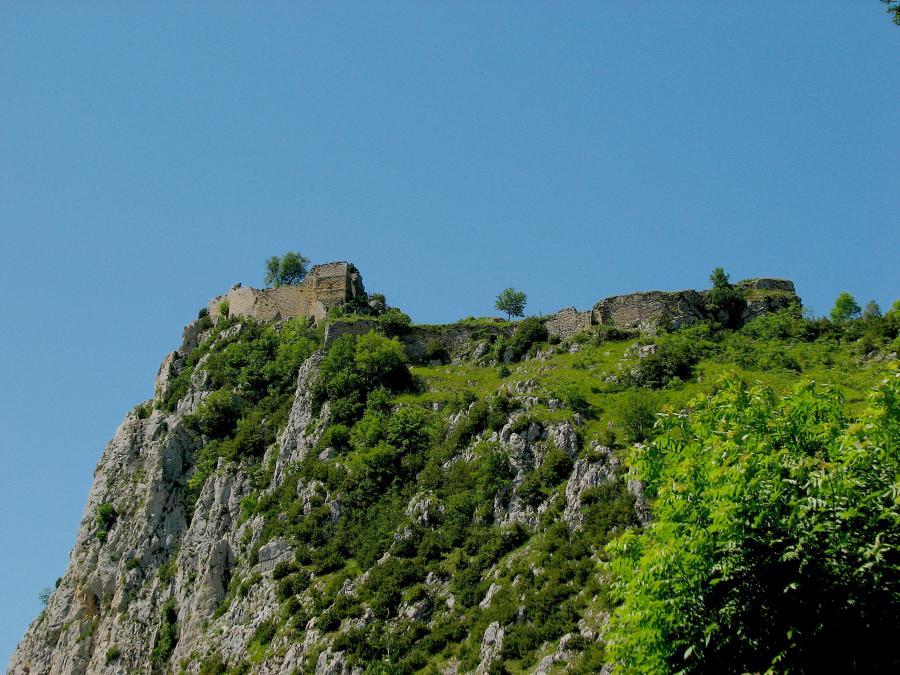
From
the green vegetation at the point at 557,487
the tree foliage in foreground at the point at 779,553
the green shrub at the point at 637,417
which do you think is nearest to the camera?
the tree foliage in foreground at the point at 779,553

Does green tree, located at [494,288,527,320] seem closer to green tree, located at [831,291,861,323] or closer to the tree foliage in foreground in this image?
green tree, located at [831,291,861,323]

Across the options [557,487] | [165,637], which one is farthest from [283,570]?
[557,487]

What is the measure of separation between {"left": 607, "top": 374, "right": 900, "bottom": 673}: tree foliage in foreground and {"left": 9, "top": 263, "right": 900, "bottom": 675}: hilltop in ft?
0.19

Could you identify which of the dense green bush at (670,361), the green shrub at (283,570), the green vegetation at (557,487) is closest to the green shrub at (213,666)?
the green vegetation at (557,487)

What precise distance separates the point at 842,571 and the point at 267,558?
38635mm

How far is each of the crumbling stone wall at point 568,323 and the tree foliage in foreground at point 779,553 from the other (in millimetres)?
48124

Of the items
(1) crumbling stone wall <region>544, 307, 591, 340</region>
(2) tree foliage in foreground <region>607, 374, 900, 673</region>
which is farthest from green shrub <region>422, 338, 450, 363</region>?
(2) tree foliage in foreground <region>607, 374, 900, 673</region>

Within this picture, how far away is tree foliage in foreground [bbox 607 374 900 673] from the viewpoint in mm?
16266

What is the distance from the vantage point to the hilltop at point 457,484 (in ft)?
58.3

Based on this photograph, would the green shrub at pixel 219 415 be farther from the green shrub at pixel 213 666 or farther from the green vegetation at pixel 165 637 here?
the green shrub at pixel 213 666

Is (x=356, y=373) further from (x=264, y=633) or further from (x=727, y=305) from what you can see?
(x=727, y=305)

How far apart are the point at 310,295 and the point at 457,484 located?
2969 cm

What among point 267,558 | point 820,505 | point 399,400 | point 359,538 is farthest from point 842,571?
point 399,400

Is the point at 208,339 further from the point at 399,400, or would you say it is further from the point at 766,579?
the point at 766,579
